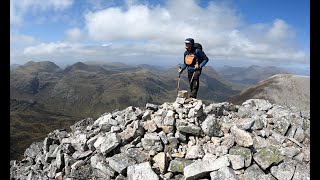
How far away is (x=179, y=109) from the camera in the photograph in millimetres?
20875

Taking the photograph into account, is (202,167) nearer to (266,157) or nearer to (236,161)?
(236,161)

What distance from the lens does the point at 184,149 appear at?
18.9 metres

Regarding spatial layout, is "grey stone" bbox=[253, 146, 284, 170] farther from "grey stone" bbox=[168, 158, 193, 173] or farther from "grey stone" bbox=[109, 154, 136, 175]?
"grey stone" bbox=[109, 154, 136, 175]

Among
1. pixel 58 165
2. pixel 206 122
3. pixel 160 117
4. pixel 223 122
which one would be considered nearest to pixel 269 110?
pixel 223 122

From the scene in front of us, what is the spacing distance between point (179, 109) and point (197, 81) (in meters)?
3.24

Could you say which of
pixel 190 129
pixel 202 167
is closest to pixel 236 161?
pixel 202 167

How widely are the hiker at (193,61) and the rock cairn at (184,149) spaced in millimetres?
2111

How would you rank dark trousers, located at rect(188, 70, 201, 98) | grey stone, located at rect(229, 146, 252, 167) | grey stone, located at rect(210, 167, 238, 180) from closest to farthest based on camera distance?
grey stone, located at rect(210, 167, 238, 180) → grey stone, located at rect(229, 146, 252, 167) → dark trousers, located at rect(188, 70, 201, 98)

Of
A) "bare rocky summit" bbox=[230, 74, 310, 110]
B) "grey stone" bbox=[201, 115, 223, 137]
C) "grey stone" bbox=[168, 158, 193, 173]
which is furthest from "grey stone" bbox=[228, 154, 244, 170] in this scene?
"bare rocky summit" bbox=[230, 74, 310, 110]

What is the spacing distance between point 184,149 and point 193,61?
6.99 m

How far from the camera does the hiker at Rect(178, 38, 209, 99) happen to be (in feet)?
72.4

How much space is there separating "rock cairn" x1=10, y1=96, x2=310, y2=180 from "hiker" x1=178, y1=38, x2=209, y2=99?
6.93 feet
